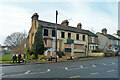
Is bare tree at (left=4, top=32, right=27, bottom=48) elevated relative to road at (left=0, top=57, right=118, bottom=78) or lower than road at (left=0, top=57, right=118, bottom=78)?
elevated

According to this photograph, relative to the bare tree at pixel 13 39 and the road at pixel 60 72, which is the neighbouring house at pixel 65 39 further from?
the bare tree at pixel 13 39

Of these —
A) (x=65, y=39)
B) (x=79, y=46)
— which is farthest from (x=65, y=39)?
(x=79, y=46)

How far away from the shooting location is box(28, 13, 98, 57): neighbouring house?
26769 millimetres

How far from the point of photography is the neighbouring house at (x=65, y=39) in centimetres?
2677

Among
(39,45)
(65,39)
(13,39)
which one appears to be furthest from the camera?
(13,39)

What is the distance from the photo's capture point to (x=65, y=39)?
29.8m

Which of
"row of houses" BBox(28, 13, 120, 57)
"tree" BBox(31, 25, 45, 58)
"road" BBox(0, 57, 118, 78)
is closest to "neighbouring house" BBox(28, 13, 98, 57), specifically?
"row of houses" BBox(28, 13, 120, 57)

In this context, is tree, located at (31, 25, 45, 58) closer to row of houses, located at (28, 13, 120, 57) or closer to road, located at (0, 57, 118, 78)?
row of houses, located at (28, 13, 120, 57)

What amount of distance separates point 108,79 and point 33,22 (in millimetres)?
25229

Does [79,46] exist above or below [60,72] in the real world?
above

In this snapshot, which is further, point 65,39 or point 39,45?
point 65,39

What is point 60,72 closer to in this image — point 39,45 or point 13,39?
point 39,45

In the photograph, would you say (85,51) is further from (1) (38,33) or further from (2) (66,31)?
(1) (38,33)

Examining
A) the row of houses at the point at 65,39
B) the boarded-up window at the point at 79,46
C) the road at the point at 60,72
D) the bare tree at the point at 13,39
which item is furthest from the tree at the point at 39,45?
the bare tree at the point at 13,39
